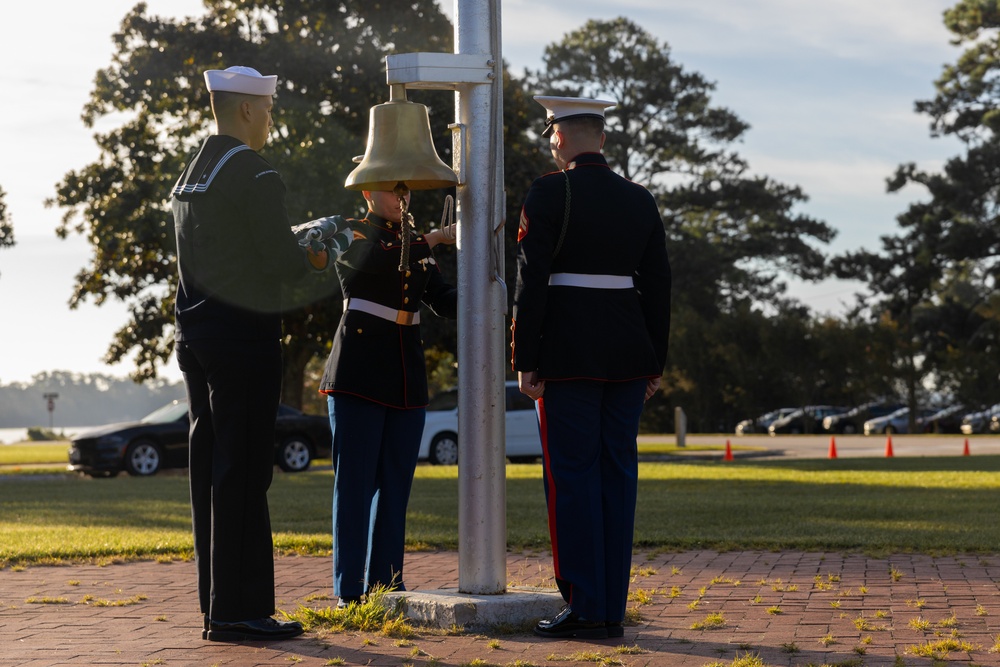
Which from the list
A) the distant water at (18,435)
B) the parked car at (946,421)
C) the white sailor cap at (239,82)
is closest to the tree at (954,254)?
the parked car at (946,421)

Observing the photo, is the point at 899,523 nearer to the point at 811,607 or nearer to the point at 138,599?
the point at 811,607

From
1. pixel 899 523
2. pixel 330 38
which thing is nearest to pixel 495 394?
pixel 899 523

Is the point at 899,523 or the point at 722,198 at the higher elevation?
the point at 722,198

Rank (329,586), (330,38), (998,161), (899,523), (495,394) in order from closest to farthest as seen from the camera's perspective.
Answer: (495,394) < (329,586) < (899,523) < (330,38) < (998,161)

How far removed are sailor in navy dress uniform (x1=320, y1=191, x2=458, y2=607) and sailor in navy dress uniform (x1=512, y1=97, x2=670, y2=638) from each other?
26.9 inches

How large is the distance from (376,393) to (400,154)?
1063 mm

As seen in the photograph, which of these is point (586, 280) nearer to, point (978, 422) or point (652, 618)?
point (652, 618)

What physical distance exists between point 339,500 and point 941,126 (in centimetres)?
4401

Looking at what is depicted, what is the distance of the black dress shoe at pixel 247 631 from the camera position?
211 inches

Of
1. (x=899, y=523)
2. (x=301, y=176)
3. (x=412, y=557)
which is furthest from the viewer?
(x=301, y=176)

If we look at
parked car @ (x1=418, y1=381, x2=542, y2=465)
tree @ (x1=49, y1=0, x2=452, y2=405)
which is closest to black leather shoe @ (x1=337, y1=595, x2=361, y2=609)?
parked car @ (x1=418, y1=381, x2=542, y2=465)

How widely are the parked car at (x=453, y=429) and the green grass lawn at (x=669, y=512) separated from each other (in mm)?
4139

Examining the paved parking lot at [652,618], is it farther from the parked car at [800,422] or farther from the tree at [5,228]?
the parked car at [800,422]

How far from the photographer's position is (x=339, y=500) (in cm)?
604
